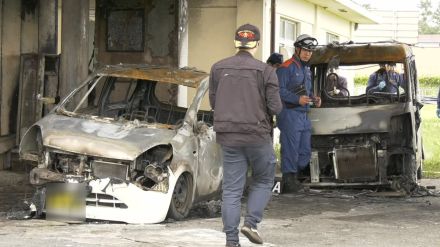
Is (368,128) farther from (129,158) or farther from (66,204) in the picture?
(66,204)

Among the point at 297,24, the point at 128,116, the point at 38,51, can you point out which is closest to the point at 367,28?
the point at 297,24

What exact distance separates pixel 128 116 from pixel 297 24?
37.9ft

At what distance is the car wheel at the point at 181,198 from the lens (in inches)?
326

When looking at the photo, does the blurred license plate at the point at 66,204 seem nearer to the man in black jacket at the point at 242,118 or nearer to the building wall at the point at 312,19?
the man in black jacket at the point at 242,118

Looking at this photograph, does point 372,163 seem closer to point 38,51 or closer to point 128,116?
point 128,116

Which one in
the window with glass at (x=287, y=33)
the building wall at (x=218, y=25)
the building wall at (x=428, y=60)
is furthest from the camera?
the building wall at (x=428, y=60)

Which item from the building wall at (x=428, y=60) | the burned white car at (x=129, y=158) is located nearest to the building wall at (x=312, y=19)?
the burned white car at (x=129, y=158)

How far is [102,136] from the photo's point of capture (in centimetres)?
818

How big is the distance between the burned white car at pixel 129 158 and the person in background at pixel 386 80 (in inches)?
127

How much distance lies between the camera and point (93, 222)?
26.7 feet

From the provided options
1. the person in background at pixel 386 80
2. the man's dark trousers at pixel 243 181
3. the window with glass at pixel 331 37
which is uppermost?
the window with glass at pixel 331 37

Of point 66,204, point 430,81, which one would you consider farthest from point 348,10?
point 430,81

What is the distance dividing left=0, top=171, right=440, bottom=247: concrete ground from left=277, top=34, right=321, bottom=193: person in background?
1.97ft

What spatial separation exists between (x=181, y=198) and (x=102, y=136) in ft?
3.34
